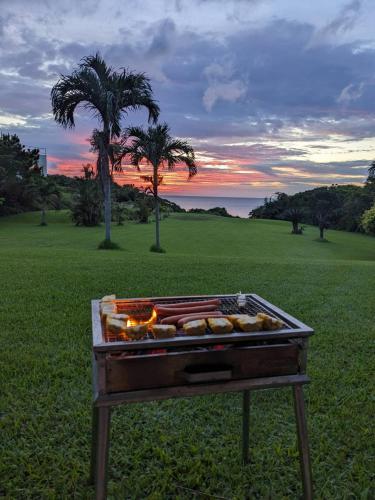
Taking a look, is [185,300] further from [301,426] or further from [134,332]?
[301,426]

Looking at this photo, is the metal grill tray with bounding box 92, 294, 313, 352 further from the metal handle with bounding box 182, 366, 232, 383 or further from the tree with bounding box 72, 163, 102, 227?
the tree with bounding box 72, 163, 102, 227

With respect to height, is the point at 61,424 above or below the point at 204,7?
below

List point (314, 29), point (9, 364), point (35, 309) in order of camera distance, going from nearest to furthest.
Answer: point (9, 364) < point (35, 309) < point (314, 29)

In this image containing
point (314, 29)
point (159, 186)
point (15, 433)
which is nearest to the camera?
point (15, 433)

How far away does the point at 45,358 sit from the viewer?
3.79 m

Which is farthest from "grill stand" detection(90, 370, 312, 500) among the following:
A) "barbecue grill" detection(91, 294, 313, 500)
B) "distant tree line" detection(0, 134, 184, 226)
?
"distant tree line" detection(0, 134, 184, 226)

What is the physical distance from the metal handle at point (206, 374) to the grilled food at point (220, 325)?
0.55ft

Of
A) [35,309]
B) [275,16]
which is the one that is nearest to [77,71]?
[275,16]

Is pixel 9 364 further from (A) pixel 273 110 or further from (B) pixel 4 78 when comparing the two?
(A) pixel 273 110

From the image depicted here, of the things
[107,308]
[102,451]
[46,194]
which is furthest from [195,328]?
[46,194]

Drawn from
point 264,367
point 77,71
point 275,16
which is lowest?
point 264,367

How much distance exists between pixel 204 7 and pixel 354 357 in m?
8.29

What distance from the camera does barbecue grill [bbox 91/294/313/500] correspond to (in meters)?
1.62

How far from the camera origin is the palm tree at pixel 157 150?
54.5 ft
